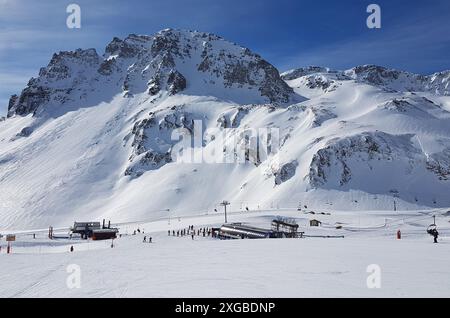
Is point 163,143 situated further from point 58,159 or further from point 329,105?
point 329,105

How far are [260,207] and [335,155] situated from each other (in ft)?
69.8

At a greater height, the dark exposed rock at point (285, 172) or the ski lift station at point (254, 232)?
the dark exposed rock at point (285, 172)

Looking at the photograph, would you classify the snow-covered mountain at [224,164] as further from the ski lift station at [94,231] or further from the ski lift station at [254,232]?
the ski lift station at [254,232]

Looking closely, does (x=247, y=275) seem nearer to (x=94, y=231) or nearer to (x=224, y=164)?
(x=94, y=231)

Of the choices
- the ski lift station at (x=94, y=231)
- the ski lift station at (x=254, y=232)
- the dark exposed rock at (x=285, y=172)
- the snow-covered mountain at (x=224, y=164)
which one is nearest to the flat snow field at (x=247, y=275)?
the ski lift station at (x=254, y=232)

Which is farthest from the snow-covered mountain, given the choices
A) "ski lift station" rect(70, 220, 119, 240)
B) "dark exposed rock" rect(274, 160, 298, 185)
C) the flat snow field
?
the flat snow field

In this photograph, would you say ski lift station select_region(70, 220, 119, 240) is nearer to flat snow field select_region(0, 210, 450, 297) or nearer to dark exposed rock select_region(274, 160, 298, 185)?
flat snow field select_region(0, 210, 450, 297)

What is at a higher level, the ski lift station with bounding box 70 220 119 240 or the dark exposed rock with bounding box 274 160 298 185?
the dark exposed rock with bounding box 274 160 298 185

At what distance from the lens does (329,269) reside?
19297 mm

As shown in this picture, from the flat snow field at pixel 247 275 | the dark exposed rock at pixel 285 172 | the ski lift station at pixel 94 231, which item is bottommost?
the ski lift station at pixel 94 231

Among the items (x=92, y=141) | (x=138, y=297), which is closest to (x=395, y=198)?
(x=138, y=297)

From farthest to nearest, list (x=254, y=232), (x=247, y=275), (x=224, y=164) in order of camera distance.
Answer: (x=224, y=164)
(x=254, y=232)
(x=247, y=275)

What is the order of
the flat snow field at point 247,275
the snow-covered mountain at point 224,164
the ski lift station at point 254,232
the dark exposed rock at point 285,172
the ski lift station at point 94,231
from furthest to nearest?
the dark exposed rock at point 285,172 → the snow-covered mountain at point 224,164 → the ski lift station at point 94,231 → the ski lift station at point 254,232 → the flat snow field at point 247,275

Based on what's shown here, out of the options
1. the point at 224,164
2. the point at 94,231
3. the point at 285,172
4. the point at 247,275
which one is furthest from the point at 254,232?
the point at 224,164
